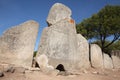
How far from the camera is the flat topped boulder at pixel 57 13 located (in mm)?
8750

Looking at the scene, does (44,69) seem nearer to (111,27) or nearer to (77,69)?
(77,69)

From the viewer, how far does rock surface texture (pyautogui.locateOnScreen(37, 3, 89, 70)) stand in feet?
25.8

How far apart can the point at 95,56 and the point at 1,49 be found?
5.48 m

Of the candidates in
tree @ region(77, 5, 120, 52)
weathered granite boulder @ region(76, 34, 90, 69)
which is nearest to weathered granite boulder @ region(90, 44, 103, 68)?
weathered granite boulder @ region(76, 34, 90, 69)

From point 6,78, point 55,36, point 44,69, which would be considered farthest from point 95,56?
point 6,78

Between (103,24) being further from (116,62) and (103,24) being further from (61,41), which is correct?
(61,41)

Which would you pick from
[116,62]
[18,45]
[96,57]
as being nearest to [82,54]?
[96,57]

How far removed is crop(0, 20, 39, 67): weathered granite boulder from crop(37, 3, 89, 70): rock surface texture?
2.27 feet

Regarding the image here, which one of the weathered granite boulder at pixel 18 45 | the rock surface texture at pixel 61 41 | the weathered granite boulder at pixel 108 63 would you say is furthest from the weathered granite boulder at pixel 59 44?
the weathered granite boulder at pixel 108 63

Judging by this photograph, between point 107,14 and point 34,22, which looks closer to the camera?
point 34,22

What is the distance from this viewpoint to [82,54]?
9172 millimetres

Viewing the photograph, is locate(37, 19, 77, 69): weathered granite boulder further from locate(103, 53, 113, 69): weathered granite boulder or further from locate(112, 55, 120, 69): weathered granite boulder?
locate(112, 55, 120, 69): weathered granite boulder

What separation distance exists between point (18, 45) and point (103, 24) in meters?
11.3

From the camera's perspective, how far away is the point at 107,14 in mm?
16516
